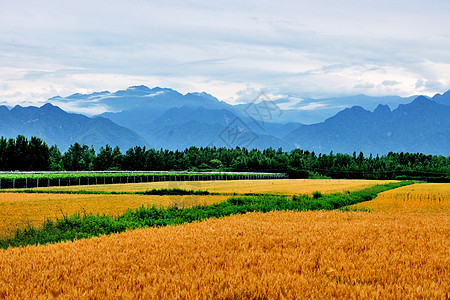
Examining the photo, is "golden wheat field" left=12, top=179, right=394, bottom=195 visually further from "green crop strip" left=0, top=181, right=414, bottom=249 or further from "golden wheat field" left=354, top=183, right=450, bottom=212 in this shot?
"green crop strip" left=0, top=181, right=414, bottom=249

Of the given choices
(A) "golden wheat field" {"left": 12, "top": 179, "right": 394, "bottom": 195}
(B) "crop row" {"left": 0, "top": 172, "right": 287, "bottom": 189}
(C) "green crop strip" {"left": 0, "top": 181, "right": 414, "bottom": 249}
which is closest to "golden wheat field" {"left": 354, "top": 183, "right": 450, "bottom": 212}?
(C) "green crop strip" {"left": 0, "top": 181, "right": 414, "bottom": 249}

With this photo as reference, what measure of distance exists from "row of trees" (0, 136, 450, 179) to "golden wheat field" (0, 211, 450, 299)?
10782 centimetres

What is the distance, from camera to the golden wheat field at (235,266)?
8102 mm

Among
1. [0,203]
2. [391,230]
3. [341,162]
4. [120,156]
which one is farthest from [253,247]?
[341,162]

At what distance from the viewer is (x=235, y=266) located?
9992 millimetres

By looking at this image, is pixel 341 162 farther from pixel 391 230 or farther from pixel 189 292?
pixel 189 292

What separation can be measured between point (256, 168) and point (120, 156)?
48.7m

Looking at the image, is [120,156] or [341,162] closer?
[120,156]

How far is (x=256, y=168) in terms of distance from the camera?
159375mm

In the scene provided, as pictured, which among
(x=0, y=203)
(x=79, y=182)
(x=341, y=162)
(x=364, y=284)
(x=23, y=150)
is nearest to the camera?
(x=364, y=284)

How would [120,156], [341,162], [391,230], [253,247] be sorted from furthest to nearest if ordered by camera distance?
[341,162], [120,156], [391,230], [253,247]

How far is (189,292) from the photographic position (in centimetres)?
784

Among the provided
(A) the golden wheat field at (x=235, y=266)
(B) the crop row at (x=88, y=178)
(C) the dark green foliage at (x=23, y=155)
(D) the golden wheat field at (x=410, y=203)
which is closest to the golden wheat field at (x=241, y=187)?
(B) the crop row at (x=88, y=178)

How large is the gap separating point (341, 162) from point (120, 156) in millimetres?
83419
